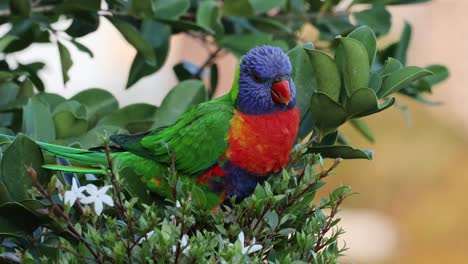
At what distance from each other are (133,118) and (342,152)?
0.58m

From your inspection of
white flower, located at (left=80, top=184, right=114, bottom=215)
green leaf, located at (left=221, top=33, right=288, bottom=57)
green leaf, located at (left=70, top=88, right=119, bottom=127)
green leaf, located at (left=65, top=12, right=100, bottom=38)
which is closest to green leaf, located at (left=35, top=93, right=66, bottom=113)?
green leaf, located at (left=70, top=88, right=119, bottom=127)

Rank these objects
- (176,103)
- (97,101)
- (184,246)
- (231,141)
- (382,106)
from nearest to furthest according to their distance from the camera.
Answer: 1. (184,246)
2. (382,106)
3. (231,141)
4. (176,103)
5. (97,101)

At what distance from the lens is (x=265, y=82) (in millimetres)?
1390

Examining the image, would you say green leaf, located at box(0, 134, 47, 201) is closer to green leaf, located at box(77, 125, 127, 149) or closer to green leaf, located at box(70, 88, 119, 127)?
green leaf, located at box(77, 125, 127, 149)

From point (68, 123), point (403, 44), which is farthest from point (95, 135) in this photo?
point (403, 44)

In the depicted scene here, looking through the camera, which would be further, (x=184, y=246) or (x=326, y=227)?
(x=326, y=227)

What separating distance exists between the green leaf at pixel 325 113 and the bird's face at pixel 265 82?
0.24 ft

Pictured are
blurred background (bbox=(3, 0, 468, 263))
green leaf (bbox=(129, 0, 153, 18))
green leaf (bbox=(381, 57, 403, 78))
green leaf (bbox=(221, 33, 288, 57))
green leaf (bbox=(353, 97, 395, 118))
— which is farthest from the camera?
blurred background (bbox=(3, 0, 468, 263))

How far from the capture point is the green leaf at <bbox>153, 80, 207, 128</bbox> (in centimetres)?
159

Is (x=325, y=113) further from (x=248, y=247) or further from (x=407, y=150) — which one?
(x=407, y=150)

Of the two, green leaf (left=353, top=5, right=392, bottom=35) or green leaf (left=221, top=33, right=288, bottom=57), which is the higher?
green leaf (left=221, top=33, right=288, bottom=57)

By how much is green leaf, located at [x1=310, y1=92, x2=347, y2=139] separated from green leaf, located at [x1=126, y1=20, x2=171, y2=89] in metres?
0.60

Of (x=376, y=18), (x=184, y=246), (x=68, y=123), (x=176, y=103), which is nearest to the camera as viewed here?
(x=184, y=246)

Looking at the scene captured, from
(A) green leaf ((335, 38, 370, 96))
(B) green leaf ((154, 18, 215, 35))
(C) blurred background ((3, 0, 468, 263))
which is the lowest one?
(C) blurred background ((3, 0, 468, 263))
